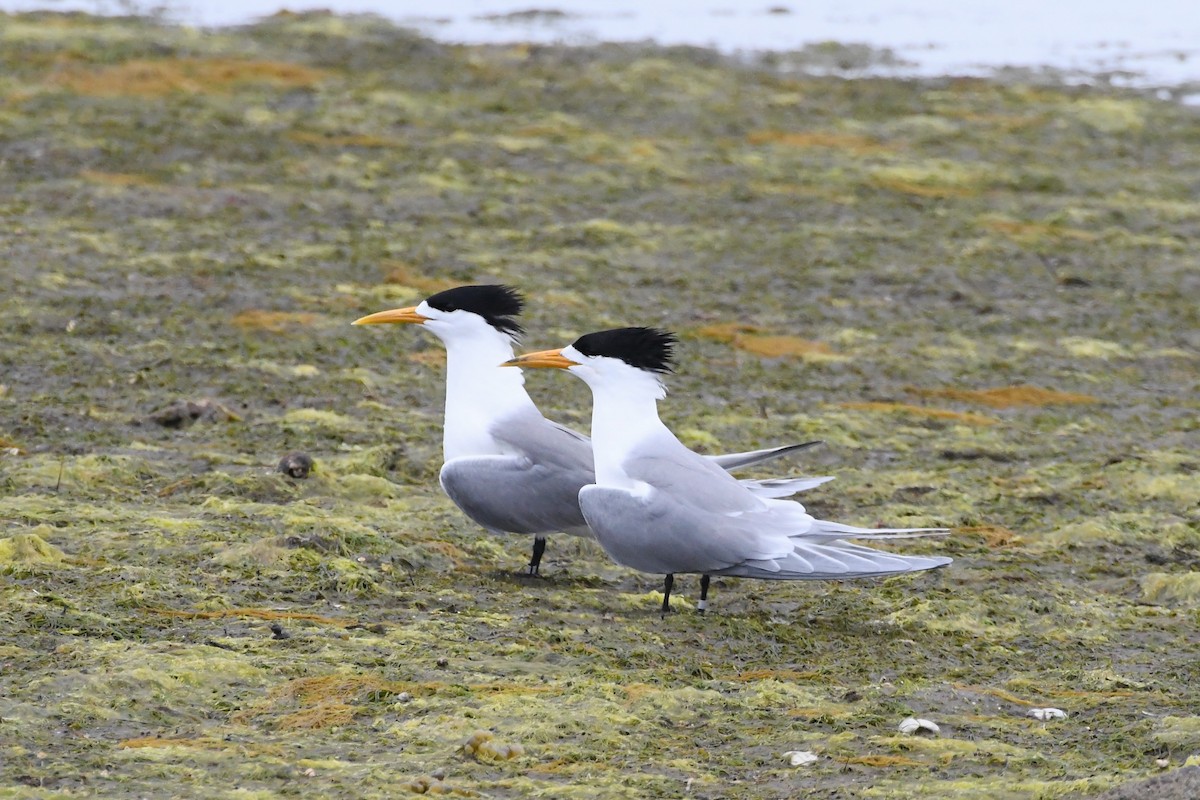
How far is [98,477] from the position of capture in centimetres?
657

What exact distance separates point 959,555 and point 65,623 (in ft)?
10.8

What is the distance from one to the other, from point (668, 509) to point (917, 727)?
1.42 m

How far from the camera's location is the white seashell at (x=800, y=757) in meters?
4.16

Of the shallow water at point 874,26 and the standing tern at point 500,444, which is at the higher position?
the shallow water at point 874,26

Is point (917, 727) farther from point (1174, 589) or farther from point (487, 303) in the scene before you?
point (487, 303)

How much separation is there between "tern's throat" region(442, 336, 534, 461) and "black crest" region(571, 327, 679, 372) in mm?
507

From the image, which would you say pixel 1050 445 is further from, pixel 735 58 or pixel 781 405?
pixel 735 58

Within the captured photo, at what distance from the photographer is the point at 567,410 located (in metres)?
8.24

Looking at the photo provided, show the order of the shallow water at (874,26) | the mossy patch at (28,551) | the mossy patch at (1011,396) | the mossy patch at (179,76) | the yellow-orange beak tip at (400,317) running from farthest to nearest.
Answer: the shallow water at (874,26), the mossy patch at (179,76), the mossy patch at (1011,396), the yellow-orange beak tip at (400,317), the mossy patch at (28,551)

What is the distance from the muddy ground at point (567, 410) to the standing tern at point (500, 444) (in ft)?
0.77

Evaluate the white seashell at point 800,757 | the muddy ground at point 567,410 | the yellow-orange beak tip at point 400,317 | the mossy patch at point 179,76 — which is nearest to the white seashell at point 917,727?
the muddy ground at point 567,410

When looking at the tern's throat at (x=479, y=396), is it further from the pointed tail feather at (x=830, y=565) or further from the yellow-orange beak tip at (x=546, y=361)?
the pointed tail feather at (x=830, y=565)

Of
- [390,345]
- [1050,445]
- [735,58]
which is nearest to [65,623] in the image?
[390,345]

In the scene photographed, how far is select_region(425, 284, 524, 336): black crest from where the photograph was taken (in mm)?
6496
